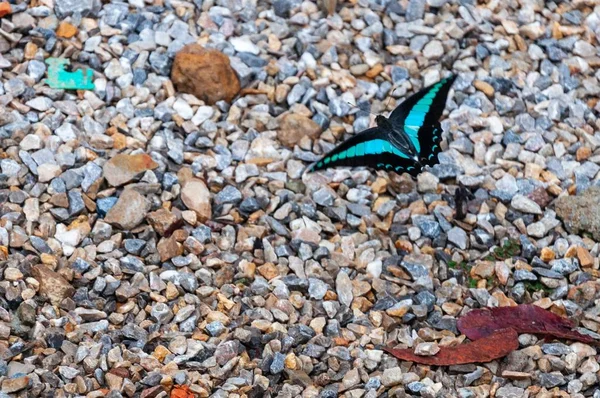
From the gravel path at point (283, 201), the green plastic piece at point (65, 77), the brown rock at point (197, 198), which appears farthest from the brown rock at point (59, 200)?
the green plastic piece at point (65, 77)

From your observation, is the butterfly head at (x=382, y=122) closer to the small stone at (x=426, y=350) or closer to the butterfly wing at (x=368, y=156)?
the butterfly wing at (x=368, y=156)

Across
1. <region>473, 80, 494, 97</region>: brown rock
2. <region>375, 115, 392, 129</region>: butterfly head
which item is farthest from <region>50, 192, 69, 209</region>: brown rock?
<region>473, 80, 494, 97</region>: brown rock

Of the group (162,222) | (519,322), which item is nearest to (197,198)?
(162,222)

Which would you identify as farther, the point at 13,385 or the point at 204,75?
the point at 204,75

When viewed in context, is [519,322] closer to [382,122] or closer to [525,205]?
[525,205]

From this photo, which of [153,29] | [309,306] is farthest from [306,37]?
[309,306]
